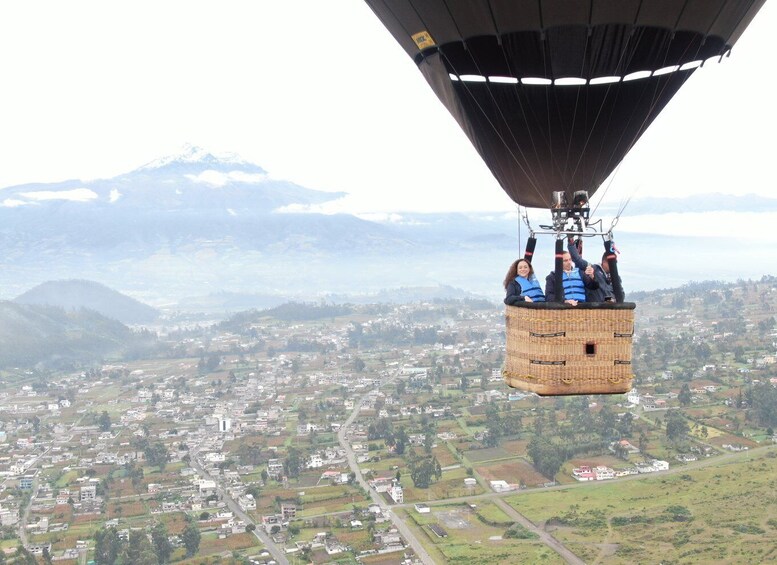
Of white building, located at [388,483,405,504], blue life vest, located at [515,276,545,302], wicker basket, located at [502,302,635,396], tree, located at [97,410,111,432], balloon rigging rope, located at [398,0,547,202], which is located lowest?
tree, located at [97,410,111,432]

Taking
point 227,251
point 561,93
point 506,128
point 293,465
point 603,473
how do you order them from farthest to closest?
point 227,251, point 293,465, point 603,473, point 506,128, point 561,93

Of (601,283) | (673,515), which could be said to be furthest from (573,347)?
(673,515)

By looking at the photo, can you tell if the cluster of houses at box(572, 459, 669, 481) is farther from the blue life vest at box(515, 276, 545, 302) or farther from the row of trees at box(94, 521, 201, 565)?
the blue life vest at box(515, 276, 545, 302)

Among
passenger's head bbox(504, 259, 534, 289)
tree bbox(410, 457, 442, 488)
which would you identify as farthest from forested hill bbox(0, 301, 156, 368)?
passenger's head bbox(504, 259, 534, 289)

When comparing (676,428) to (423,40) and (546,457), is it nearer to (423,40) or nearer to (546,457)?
(546,457)

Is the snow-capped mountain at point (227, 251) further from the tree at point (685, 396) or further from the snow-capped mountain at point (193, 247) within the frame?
the tree at point (685, 396)
